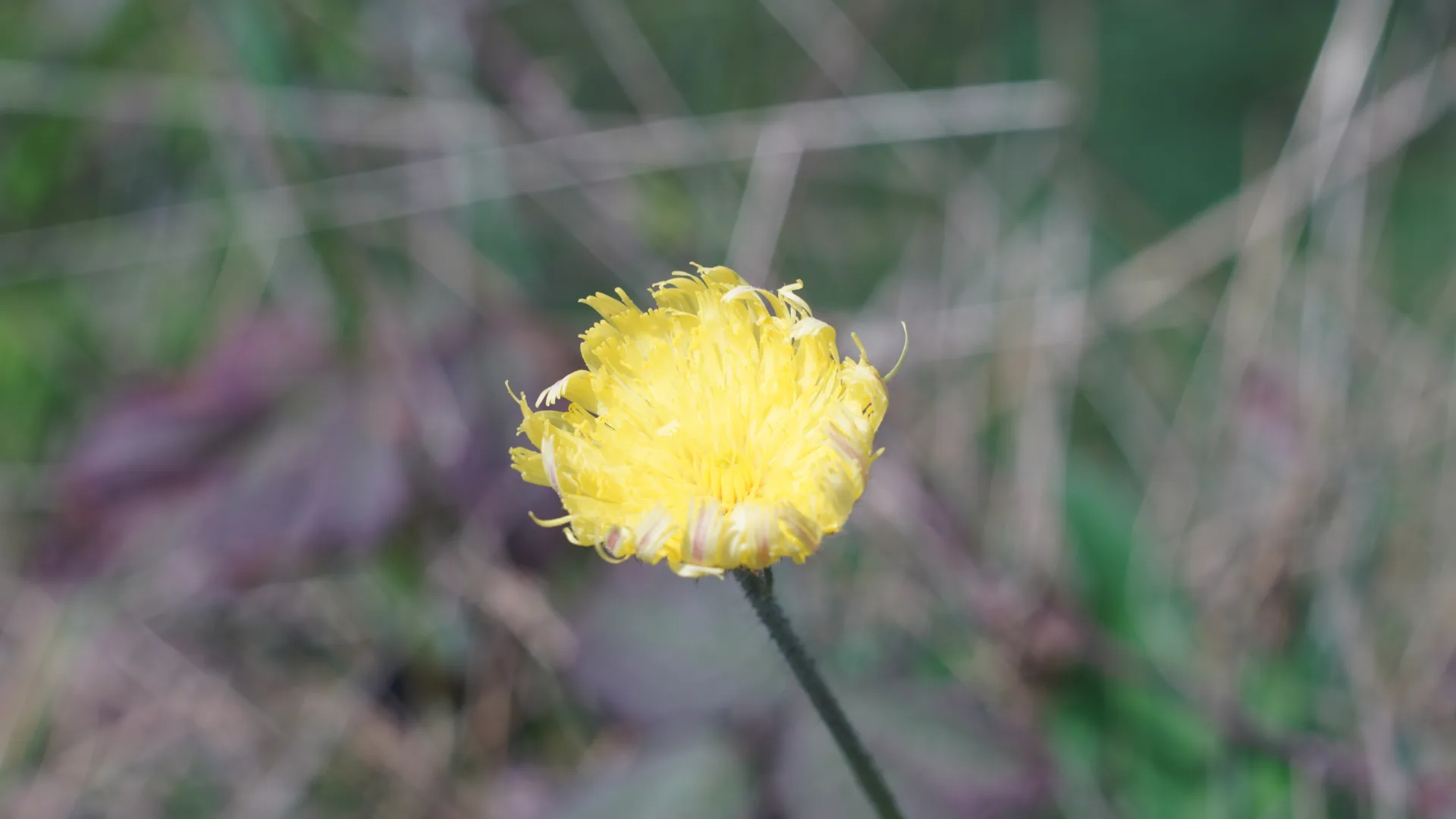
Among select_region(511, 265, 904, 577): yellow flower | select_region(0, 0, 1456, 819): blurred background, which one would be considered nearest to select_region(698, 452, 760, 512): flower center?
select_region(511, 265, 904, 577): yellow flower

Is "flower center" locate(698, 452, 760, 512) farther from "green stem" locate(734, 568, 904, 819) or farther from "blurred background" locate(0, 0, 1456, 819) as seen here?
"blurred background" locate(0, 0, 1456, 819)

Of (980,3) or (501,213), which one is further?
(980,3)

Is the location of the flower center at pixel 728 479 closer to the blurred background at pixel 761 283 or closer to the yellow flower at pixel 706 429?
the yellow flower at pixel 706 429

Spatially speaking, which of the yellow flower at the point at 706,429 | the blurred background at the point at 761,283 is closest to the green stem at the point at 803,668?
the yellow flower at the point at 706,429

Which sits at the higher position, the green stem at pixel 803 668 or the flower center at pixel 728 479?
the flower center at pixel 728 479

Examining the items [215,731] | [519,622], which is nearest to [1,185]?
[215,731]

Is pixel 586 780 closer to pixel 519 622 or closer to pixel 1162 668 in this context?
pixel 519 622

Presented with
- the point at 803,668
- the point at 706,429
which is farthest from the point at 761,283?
the point at 803,668
